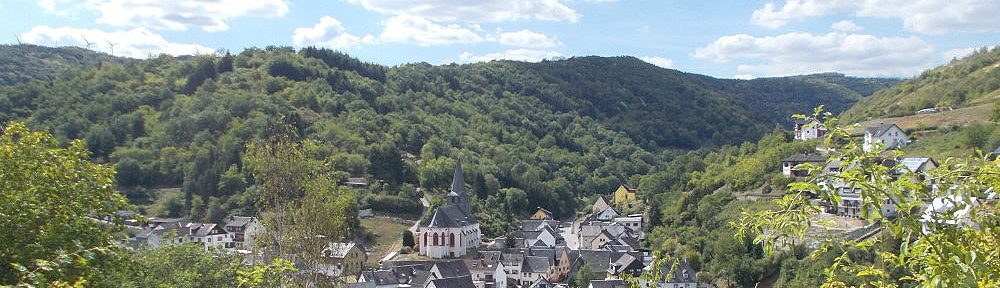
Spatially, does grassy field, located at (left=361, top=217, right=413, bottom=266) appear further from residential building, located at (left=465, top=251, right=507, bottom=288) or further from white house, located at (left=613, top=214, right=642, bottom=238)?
white house, located at (left=613, top=214, right=642, bottom=238)

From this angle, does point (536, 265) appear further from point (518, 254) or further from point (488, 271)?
point (488, 271)

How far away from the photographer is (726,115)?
180375mm

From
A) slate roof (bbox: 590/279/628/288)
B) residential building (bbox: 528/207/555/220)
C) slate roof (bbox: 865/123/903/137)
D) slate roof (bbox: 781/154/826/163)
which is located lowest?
residential building (bbox: 528/207/555/220)

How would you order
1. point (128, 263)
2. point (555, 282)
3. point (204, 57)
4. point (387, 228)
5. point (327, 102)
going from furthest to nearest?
point (204, 57) < point (327, 102) < point (387, 228) < point (555, 282) < point (128, 263)

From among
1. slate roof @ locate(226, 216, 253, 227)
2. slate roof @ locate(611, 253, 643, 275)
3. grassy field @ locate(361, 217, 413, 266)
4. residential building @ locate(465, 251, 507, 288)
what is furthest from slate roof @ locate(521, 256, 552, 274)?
slate roof @ locate(226, 216, 253, 227)

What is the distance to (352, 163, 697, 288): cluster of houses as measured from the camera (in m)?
51.3

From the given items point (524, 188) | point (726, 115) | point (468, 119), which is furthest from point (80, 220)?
point (726, 115)

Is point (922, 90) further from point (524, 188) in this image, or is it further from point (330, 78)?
point (330, 78)

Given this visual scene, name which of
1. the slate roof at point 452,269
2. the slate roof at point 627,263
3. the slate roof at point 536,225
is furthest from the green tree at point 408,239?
the slate roof at point 627,263

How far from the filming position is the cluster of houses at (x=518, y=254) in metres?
51.3

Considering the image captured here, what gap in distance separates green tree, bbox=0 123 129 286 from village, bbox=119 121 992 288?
31569 mm

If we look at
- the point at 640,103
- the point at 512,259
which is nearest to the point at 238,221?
the point at 512,259

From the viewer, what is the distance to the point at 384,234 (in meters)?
68.8

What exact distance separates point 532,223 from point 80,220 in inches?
2587
